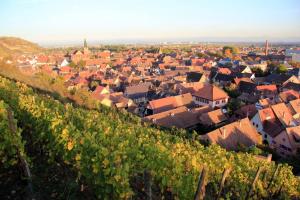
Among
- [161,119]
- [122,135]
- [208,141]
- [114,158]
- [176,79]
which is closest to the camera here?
[114,158]

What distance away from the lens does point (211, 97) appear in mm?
41500

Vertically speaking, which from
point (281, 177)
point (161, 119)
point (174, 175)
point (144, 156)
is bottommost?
point (161, 119)

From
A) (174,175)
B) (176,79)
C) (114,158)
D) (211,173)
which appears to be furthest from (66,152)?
(176,79)

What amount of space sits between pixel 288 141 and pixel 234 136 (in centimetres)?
546

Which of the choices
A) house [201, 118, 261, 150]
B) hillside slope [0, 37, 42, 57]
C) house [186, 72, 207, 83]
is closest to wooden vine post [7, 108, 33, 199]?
house [201, 118, 261, 150]

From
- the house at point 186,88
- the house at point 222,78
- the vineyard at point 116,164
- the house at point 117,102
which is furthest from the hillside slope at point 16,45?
the house at point 222,78

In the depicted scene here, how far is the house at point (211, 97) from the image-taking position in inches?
A: 1638

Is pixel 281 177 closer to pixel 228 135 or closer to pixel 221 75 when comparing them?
pixel 228 135

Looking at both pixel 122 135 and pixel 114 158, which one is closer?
pixel 114 158

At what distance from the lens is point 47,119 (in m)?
9.66

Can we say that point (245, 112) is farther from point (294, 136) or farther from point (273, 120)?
point (294, 136)

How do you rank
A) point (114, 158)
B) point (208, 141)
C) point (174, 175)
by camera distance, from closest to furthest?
1. point (114, 158)
2. point (174, 175)
3. point (208, 141)

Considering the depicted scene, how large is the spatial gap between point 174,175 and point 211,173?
1790mm

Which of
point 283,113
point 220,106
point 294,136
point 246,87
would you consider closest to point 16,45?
point 220,106
